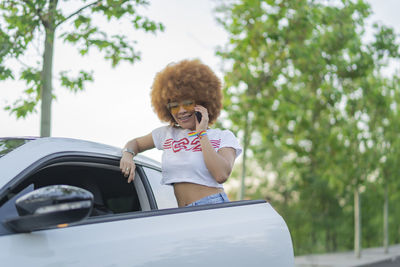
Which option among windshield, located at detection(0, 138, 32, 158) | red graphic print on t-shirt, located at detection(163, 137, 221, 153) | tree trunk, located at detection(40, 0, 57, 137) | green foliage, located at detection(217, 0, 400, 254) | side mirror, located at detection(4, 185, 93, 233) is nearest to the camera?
side mirror, located at detection(4, 185, 93, 233)

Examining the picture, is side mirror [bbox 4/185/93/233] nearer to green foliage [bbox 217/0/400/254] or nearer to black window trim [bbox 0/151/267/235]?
black window trim [bbox 0/151/267/235]

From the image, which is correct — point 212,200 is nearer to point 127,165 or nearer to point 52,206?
point 127,165

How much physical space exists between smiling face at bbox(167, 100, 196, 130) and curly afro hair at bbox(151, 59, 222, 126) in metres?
0.04

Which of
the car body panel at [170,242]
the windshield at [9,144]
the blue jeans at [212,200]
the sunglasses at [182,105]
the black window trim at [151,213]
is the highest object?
the sunglasses at [182,105]

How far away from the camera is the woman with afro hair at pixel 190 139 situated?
121 inches

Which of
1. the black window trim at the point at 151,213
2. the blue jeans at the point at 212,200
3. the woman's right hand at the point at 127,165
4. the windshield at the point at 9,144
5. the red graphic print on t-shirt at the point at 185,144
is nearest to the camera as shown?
the black window trim at the point at 151,213

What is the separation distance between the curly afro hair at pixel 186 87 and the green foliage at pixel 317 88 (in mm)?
6916

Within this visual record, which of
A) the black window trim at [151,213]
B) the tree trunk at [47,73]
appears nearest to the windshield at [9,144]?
the black window trim at [151,213]

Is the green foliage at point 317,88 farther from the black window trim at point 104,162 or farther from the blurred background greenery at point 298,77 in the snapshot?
the black window trim at point 104,162

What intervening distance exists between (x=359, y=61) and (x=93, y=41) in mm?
9579

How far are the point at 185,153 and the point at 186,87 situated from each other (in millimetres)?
534

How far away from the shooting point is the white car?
1845 millimetres

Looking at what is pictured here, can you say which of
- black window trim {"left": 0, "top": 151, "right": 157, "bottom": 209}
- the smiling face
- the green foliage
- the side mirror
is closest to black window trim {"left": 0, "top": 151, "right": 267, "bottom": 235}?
black window trim {"left": 0, "top": 151, "right": 157, "bottom": 209}

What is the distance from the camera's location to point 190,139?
3289 mm
